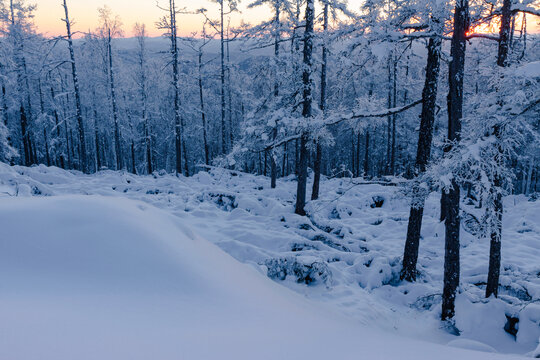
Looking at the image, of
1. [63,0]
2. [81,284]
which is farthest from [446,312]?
[63,0]

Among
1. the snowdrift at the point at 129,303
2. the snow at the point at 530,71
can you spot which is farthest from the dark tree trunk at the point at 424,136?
the snowdrift at the point at 129,303

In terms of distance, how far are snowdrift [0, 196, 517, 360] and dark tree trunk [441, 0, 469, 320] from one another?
3.42 metres

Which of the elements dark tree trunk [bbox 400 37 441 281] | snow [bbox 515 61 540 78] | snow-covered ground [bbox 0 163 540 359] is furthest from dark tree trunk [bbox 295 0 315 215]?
snow [bbox 515 61 540 78]

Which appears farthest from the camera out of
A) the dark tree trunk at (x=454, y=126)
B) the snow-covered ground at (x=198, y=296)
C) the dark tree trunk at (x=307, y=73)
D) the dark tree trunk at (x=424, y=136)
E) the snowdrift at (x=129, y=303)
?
the dark tree trunk at (x=307, y=73)

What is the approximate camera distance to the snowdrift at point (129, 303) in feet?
6.35

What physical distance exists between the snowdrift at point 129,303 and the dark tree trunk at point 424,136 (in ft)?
14.2

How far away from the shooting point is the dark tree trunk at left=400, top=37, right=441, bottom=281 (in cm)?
664

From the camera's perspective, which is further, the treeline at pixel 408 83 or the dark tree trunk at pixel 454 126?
the dark tree trunk at pixel 454 126

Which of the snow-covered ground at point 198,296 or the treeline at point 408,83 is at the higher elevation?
the treeline at point 408,83

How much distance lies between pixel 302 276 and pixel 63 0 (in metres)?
22.4

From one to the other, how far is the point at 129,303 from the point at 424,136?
690 cm

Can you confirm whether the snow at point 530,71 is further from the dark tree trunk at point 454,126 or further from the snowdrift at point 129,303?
the snowdrift at point 129,303

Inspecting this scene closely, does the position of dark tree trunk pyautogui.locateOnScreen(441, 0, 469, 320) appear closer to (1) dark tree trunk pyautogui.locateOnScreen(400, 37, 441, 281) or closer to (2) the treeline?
(2) the treeline

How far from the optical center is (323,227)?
37.5 feet
